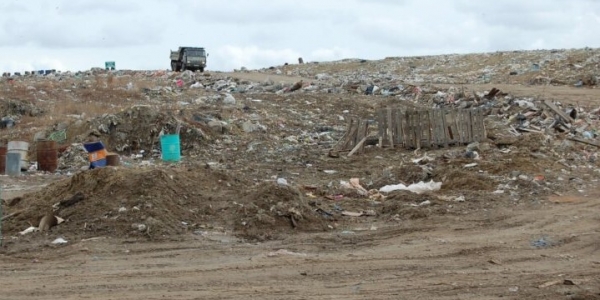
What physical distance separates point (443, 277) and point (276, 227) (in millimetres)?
2498

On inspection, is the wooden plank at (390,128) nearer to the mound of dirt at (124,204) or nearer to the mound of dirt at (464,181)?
the mound of dirt at (464,181)

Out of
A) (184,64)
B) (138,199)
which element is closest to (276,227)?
(138,199)

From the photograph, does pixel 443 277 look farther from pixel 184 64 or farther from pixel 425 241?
pixel 184 64

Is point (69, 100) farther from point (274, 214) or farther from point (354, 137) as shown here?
point (274, 214)

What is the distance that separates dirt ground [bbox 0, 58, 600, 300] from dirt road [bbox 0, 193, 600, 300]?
0.02 metres

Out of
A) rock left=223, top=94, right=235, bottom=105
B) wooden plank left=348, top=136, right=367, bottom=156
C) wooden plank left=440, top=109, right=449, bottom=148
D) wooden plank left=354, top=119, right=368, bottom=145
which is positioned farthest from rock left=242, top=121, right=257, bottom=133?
wooden plank left=440, top=109, right=449, bottom=148

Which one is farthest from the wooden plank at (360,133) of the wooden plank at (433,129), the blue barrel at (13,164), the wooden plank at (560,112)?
the blue barrel at (13,164)

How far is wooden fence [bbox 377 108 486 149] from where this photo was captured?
1405cm

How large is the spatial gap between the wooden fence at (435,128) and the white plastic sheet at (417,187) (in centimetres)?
324

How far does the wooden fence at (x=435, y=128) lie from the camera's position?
46.1ft

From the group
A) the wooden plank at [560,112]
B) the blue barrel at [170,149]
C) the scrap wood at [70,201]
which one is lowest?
the scrap wood at [70,201]

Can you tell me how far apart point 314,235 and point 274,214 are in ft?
1.93

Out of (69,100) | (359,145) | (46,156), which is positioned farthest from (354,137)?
(69,100)

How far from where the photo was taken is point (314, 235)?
8.07 meters
